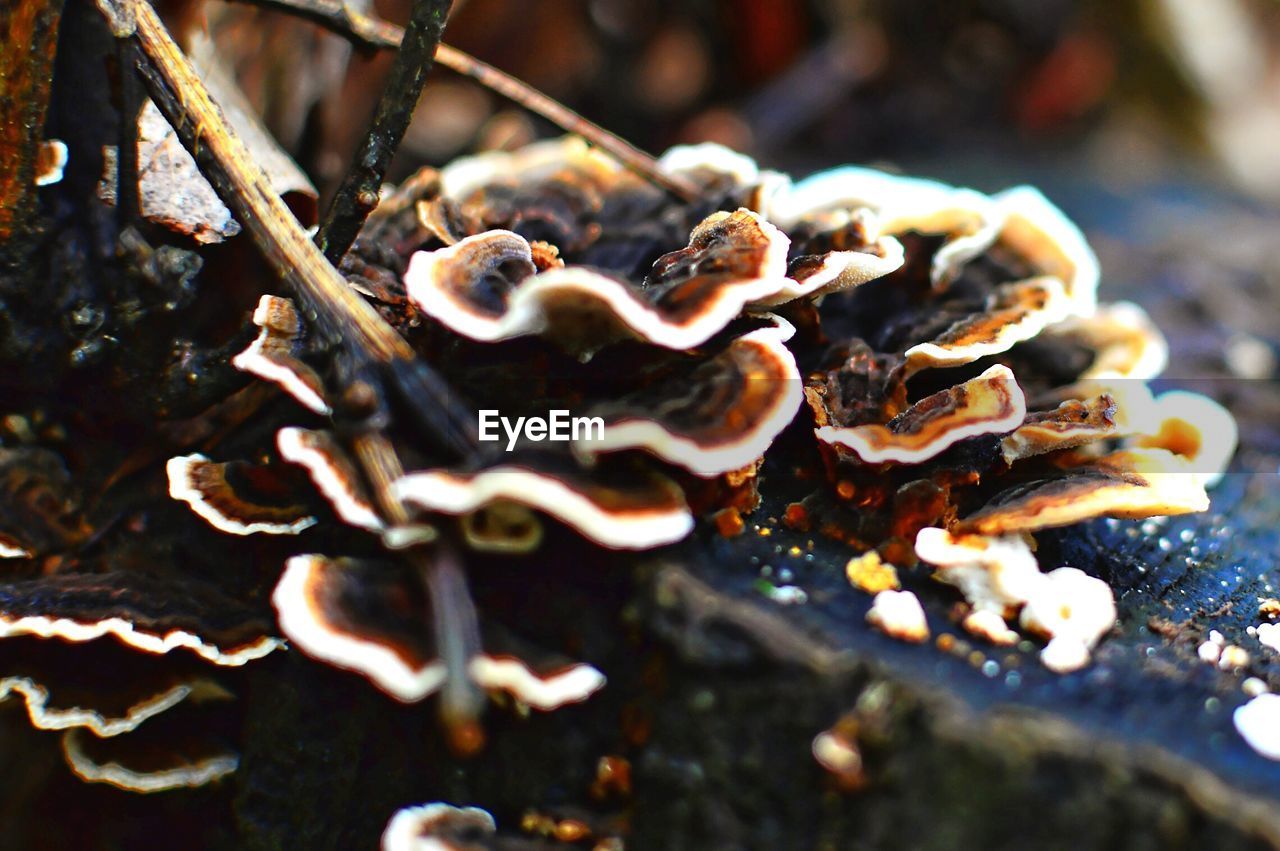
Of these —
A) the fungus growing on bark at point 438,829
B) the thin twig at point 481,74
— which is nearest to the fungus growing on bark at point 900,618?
the fungus growing on bark at point 438,829

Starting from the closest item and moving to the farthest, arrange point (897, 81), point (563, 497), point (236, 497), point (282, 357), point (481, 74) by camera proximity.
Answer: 1. point (563, 497)
2. point (282, 357)
3. point (236, 497)
4. point (481, 74)
5. point (897, 81)

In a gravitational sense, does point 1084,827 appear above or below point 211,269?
below

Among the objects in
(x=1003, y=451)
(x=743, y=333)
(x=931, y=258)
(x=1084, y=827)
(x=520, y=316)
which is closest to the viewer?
(x=1084, y=827)

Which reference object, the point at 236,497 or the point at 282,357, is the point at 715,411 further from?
the point at 236,497

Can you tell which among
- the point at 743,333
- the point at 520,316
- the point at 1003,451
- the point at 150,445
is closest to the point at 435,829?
the point at 520,316

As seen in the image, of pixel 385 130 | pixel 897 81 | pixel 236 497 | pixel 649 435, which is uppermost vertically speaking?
pixel 897 81

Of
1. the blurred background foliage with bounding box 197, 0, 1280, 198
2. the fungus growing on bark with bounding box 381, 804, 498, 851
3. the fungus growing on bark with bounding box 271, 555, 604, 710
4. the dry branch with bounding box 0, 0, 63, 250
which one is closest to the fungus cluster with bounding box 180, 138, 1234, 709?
the fungus growing on bark with bounding box 271, 555, 604, 710

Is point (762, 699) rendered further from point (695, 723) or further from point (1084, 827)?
point (1084, 827)

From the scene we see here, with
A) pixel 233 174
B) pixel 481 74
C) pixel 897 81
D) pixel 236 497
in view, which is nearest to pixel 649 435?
pixel 236 497
